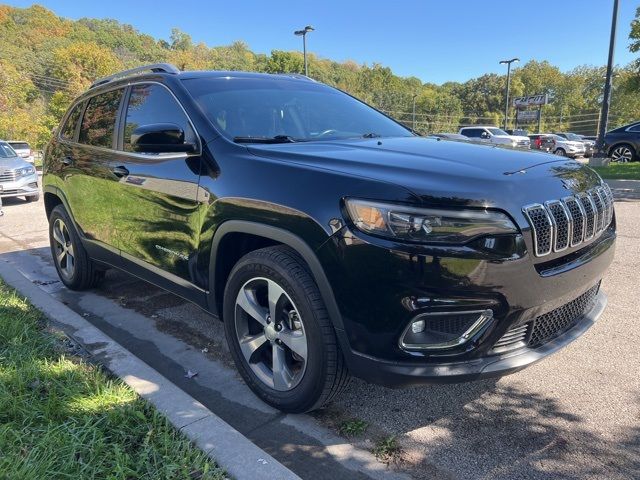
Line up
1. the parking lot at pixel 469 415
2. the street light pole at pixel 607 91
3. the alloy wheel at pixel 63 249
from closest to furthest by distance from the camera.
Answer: the parking lot at pixel 469 415, the alloy wheel at pixel 63 249, the street light pole at pixel 607 91

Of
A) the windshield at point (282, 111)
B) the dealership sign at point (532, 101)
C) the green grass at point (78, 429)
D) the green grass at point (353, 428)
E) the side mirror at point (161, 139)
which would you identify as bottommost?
the green grass at point (353, 428)

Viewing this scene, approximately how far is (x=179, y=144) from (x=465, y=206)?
1.71 metres

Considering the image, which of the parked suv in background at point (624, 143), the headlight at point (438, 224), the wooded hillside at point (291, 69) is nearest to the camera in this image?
the headlight at point (438, 224)

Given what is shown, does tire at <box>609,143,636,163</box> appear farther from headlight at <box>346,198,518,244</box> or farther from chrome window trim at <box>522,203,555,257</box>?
headlight at <box>346,198,518,244</box>

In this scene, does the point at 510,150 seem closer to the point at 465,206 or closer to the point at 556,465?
the point at 465,206

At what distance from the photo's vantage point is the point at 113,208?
370 centimetres

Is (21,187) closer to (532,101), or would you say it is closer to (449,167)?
(449,167)

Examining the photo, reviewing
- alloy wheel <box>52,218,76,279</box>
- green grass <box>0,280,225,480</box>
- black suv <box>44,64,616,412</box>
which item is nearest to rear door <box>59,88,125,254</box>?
black suv <box>44,64,616,412</box>

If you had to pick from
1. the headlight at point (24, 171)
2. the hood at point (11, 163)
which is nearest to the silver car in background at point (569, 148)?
the headlight at point (24, 171)

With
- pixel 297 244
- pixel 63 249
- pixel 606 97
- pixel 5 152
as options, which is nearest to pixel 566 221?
pixel 297 244

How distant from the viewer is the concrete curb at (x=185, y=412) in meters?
2.08

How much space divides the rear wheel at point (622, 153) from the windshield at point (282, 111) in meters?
15.0

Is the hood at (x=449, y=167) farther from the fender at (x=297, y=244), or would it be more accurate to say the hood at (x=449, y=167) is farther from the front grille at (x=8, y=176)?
the front grille at (x=8, y=176)

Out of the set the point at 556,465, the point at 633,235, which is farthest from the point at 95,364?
the point at 633,235
